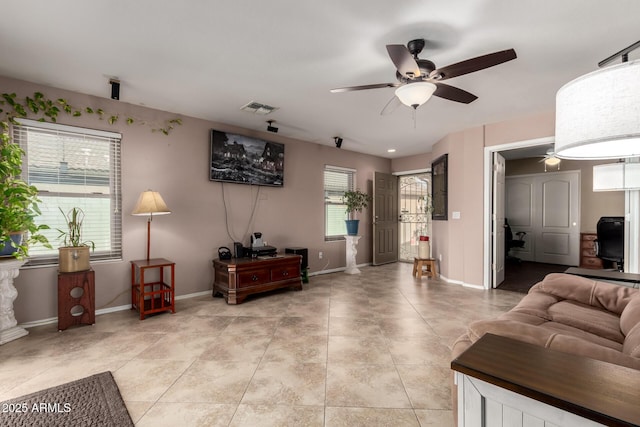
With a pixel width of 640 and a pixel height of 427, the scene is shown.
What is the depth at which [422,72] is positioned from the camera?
2.33m

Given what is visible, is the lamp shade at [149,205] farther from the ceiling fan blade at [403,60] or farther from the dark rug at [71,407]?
the ceiling fan blade at [403,60]

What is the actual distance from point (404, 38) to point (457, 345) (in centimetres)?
215

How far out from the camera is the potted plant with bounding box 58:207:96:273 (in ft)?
10.0

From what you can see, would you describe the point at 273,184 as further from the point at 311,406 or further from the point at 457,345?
the point at 457,345

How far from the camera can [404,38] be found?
7.57 ft

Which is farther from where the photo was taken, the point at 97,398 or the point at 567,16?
the point at 567,16

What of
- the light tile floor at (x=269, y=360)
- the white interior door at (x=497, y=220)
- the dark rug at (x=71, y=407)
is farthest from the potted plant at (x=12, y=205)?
the white interior door at (x=497, y=220)

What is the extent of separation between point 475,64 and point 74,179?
13.3 ft

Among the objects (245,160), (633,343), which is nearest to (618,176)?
(633,343)

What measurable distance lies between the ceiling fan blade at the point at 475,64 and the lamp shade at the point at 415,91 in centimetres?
8

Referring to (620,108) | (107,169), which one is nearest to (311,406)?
(620,108)

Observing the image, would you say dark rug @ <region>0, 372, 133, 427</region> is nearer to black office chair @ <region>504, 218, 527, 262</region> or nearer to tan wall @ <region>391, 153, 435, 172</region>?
tan wall @ <region>391, 153, 435, 172</region>

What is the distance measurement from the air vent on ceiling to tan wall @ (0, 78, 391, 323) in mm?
832

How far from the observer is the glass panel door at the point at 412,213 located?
691 centimetres
